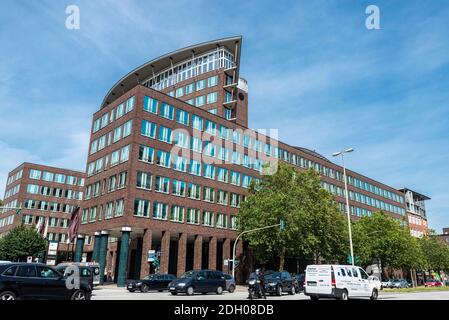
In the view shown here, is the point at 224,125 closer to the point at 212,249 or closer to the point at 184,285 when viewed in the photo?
the point at 212,249

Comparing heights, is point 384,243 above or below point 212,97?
below

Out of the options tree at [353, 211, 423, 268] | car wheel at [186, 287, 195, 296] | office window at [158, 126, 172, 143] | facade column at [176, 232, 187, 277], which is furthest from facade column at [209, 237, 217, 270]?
car wheel at [186, 287, 195, 296]

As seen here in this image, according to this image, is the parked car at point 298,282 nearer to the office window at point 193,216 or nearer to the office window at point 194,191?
the office window at point 193,216

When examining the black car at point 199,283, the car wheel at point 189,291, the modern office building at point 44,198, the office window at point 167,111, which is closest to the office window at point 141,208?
the office window at point 167,111

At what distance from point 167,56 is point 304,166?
34.2 meters

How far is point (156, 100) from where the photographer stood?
49625mm

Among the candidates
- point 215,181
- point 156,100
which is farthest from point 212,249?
point 156,100

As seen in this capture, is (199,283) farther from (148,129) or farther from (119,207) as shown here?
(148,129)

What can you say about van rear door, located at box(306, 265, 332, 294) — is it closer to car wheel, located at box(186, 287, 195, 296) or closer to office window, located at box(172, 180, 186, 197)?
car wheel, located at box(186, 287, 195, 296)

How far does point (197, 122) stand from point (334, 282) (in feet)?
123

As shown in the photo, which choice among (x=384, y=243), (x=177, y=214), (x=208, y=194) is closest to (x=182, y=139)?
(x=208, y=194)

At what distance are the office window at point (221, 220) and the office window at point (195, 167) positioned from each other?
22.3 ft

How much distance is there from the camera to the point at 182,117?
52281 mm

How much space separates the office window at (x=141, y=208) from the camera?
44.0m
